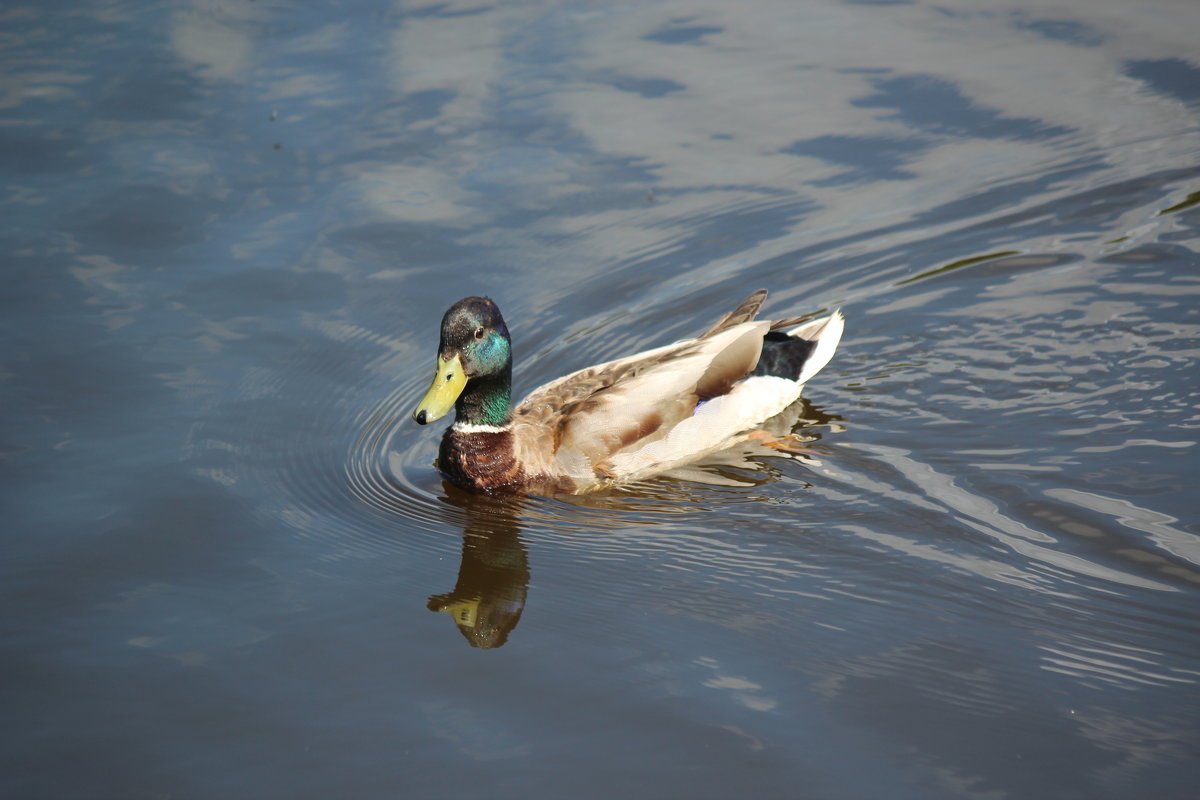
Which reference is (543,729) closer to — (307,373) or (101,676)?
(101,676)

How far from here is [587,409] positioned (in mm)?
7281

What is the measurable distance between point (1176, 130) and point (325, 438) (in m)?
7.16

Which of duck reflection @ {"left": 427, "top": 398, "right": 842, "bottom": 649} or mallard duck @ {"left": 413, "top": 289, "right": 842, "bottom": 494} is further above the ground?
mallard duck @ {"left": 413, "top": 289, "right": 842, "bottom": 494}

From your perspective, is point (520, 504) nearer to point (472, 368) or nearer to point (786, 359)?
point (472, 368)

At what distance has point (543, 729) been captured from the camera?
4961 mm

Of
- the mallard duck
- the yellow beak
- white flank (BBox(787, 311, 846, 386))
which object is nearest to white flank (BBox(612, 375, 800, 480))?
the mallard duck

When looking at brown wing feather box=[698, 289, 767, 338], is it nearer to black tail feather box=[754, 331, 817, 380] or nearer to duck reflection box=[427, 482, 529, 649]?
black tail feather box=[754, 331, 817, 380]

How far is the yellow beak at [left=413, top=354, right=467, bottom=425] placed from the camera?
22.8ft

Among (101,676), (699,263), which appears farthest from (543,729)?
(699,263)

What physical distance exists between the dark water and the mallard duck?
245 millimetres

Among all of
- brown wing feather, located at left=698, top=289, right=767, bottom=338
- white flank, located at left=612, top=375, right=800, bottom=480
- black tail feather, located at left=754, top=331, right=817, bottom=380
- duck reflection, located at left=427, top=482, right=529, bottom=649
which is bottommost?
duck reflection, located at left=427, top=482, right=529, bottom=649

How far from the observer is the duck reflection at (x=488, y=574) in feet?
18.9

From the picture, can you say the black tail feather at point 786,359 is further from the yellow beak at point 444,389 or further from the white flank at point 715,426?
the yellow beak at point 444,389

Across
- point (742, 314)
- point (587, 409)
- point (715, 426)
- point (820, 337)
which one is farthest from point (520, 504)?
point (820, 337)
